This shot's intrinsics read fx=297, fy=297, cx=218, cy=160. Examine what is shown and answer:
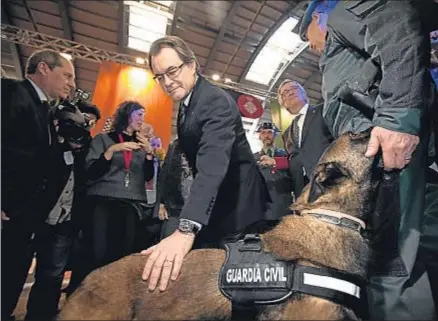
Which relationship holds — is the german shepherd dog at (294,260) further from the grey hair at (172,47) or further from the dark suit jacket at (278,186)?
the grey hair at (172,47)

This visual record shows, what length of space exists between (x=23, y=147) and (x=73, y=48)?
14.7 inches

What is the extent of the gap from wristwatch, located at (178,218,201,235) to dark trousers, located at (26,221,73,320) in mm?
242

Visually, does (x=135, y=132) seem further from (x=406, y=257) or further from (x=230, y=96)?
(x=406, y=257)

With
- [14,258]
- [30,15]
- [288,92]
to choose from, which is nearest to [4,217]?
[14,258]

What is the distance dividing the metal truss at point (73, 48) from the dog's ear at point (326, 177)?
32cm

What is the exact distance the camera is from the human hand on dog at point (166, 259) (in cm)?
55

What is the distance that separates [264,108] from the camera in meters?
0.87

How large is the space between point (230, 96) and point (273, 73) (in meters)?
0.18

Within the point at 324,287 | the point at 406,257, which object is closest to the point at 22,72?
the point at 324,287

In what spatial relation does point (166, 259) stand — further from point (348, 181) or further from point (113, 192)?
point (348, 181)

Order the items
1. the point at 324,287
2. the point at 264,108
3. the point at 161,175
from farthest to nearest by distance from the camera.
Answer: the point at 264,108 → the point at 161,175 → the point at 324,287

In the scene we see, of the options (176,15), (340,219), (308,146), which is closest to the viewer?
(340,219)

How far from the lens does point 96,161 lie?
65 centimetres

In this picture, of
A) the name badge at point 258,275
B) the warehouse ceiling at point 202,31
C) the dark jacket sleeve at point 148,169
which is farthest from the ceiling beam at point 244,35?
the name badge at point 258,275
